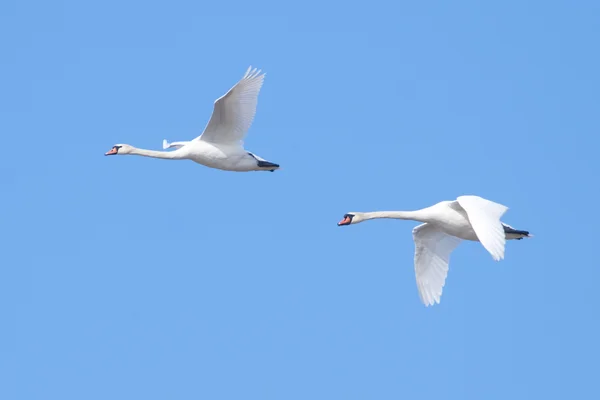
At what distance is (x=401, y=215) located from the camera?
28906 millimetres

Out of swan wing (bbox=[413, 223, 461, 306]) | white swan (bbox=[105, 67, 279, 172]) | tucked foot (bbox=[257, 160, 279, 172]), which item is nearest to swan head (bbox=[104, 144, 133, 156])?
white swan (bbox=[105, 67, 279, 172])

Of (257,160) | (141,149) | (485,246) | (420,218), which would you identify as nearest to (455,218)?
(420,218)

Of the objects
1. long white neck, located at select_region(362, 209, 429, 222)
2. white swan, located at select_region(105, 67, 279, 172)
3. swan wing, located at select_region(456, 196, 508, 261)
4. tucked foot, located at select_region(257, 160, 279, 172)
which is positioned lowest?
swan wing, located at select_region(456, 196, 508, 261)

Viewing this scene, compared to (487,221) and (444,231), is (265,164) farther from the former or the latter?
(487,221)

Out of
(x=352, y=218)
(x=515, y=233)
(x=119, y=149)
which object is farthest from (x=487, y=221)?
(x=119, y=149)

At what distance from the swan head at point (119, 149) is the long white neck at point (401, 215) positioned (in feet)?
22.3

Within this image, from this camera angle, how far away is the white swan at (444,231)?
25859 millimetres

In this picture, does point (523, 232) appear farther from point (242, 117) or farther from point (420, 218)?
point (242, 117)

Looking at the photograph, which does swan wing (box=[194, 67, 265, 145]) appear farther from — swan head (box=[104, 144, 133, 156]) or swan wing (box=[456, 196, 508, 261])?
swan wing (box=[456, 196, 508, 261])

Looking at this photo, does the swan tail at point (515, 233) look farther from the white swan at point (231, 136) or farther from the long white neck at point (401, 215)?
the white swan at point (231, 136)

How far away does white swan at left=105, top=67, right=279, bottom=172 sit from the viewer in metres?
31.0

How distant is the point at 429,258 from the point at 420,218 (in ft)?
5.79

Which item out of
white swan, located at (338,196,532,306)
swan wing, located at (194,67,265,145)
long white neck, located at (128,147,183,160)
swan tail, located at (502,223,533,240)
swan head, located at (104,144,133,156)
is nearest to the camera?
white swan, located at (338,196,532,306)

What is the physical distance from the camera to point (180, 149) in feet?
A: 105
